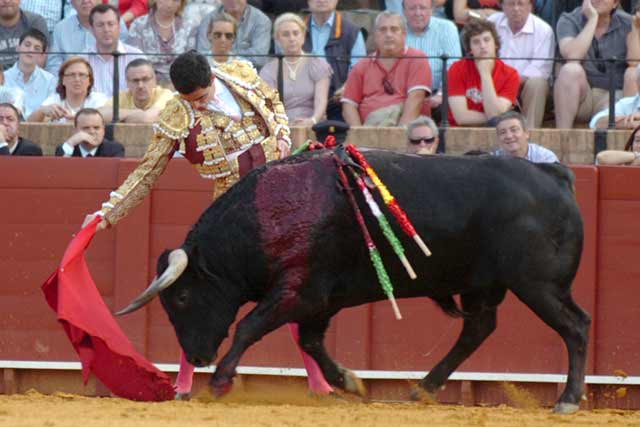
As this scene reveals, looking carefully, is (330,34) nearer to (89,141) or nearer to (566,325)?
(89,141)

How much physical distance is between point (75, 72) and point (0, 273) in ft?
4.35

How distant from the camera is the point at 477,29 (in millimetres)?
9328

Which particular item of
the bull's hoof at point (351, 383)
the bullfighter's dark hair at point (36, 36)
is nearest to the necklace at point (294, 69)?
the bullfighter's dark hair at point (36, 36)

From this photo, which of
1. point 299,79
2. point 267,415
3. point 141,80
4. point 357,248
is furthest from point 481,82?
point 267,415

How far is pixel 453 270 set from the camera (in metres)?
7.00

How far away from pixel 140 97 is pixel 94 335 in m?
2.70

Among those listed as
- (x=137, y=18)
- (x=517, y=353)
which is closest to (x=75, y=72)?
(x=137, y=18)

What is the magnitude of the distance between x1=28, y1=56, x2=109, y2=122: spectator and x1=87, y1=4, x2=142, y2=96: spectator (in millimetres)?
126

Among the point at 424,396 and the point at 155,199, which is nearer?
the point at 424,396

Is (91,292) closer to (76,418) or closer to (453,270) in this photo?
(76,418)

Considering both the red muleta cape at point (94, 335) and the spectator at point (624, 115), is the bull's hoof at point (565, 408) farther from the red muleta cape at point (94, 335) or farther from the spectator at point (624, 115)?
the spectator at point (624, 115)

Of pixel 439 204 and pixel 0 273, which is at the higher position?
pixel 439 204

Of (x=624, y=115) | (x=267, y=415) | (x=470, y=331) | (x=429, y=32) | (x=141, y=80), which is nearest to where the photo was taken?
(x=267, y=415)

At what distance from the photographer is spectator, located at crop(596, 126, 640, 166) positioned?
Answer: 8.77m
